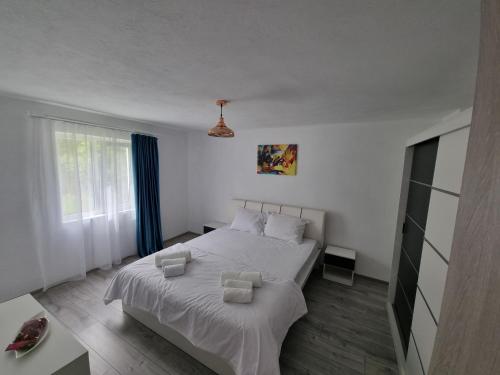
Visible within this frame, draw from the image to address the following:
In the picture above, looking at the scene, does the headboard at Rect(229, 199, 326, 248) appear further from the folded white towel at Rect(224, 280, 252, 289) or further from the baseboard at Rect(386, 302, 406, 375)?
the folded white towel at Rect(224, 280, 252, 289)

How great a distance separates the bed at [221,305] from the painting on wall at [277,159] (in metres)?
1.35

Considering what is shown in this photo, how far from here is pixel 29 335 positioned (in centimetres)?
124

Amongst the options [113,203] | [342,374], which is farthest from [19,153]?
[342,374]

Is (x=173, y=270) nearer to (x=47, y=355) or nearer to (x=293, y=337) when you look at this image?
(x=47, y=355)

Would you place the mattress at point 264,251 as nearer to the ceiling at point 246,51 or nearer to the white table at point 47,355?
the white table at point 47,355

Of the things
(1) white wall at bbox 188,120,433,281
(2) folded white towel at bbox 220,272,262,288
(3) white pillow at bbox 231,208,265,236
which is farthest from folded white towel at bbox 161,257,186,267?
(1) white wall at bbox 188,120,433,281

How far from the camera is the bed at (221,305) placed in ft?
4.57

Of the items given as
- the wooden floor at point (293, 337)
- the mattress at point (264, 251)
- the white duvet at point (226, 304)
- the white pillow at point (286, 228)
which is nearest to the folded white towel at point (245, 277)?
the white duvet at point (226, 304)

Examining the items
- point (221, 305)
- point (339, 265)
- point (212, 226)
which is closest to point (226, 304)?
point (221, 305)

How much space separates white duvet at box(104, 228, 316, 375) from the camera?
4.53 ft

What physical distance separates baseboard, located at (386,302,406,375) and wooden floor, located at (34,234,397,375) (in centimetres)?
5

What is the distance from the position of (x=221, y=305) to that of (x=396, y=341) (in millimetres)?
1692

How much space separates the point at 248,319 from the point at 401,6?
192cm

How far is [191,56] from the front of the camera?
121 cm
